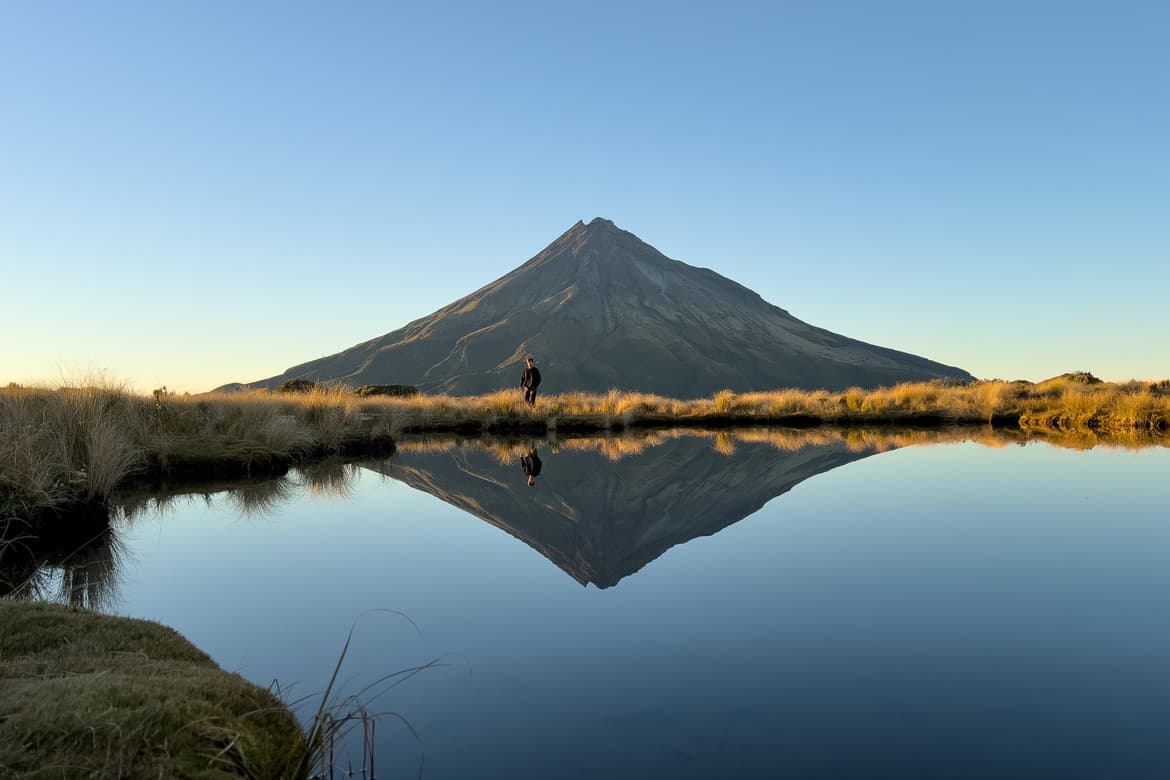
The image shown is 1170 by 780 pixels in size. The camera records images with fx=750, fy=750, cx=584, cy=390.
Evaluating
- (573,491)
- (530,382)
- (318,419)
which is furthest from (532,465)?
(530,382)

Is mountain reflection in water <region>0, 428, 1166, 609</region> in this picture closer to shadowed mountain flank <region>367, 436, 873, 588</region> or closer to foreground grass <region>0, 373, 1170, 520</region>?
shadowed mountain flank <region>367, 436, 873, 588</region>

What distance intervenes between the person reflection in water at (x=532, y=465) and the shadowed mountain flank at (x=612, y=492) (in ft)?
0.36

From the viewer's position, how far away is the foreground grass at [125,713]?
→ 205 cm

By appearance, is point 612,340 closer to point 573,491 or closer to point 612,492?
point 573,491

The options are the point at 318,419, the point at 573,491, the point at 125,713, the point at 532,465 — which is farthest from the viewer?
the point at 318,419

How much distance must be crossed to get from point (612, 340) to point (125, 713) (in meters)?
127

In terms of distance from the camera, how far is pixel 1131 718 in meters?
2.97

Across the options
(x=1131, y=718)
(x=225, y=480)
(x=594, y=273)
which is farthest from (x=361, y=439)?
(x=594, y=273)

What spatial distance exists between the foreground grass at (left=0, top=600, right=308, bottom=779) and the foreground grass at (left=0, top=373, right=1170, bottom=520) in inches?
149

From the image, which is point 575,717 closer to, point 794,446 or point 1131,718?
point 1131,718

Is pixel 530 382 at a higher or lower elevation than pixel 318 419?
higher

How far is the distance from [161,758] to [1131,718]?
11.4ft

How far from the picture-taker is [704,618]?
441 centimetres

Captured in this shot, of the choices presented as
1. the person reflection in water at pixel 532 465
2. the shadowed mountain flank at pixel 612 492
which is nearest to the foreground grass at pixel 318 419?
the shadowed mountain flank at pixel 612 492
